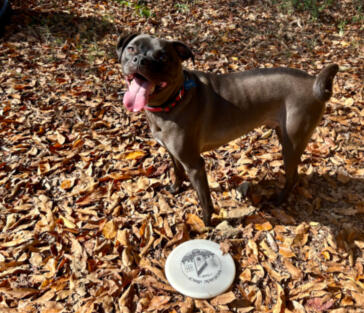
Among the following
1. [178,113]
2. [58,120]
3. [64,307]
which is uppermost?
[178,113]

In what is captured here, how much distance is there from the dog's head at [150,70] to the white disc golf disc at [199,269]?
144 centimetres

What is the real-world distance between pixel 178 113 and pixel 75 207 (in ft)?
5.38

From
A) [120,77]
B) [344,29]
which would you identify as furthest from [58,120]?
[344,29]

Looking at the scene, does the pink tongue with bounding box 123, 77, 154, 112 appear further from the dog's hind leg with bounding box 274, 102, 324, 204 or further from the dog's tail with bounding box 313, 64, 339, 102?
the dog's tail with bounding box 313, 64, 339, 102

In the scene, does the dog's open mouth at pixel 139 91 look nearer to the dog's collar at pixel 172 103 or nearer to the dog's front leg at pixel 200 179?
the dog's collar at pixel 172 103

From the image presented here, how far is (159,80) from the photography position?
8.25 ft

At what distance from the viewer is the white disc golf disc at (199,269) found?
277cm

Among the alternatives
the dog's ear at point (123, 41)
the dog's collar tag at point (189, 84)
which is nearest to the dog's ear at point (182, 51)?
the dog's collar tag at point (189, 84)

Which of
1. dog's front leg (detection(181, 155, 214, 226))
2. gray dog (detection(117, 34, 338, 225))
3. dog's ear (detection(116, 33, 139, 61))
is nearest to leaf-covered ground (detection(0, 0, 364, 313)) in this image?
dog's front leg (detection(181, 155, 214, 226))

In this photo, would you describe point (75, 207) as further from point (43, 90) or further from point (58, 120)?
point (43, 90)

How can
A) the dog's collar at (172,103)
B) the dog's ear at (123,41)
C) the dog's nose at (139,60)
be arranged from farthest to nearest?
the dog's ear at (123,41) < the dog's collar at (172,103) < the dog's nose at (139,60)

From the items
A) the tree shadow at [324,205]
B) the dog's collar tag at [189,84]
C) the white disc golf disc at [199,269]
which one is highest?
the dog's collar tag at [189,84]

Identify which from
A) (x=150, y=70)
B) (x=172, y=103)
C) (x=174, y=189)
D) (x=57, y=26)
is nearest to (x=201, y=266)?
(x=174, y=189)

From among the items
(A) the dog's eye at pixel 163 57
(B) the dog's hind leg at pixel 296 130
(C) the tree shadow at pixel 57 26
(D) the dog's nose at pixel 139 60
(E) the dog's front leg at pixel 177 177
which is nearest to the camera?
(D) the dog's nose at pixel 139 60
